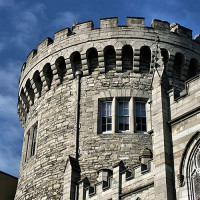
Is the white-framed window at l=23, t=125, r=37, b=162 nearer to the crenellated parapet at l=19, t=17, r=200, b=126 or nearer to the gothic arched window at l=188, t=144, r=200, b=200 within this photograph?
the crenellated parapet at l=19, t=17, r=200, b=126

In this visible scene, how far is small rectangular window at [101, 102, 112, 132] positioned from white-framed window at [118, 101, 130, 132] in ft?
1.32

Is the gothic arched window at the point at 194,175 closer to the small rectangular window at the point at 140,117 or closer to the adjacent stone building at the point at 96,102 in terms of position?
the adjacent stone building at the point at 96,102

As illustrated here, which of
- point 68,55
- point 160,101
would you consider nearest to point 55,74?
point 68,55

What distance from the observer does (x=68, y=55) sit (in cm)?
2358

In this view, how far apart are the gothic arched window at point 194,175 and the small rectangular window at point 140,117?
22.7 ft

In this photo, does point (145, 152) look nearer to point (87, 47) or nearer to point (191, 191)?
point (191, 191)

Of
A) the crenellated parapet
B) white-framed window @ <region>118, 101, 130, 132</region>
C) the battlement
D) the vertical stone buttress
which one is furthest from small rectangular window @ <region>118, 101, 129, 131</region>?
the vertical stone buttress

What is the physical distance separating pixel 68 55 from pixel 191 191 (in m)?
11.3

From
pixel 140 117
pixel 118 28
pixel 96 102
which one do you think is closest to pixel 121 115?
pixel 140 117

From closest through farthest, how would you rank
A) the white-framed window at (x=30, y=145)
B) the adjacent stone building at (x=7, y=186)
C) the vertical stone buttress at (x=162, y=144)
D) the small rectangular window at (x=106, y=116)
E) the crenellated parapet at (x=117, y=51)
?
the vertical stone buttress at (x=162, y=144)
the small rectangular window at (x=106, y=116)
the crenellated parapet at (x=117, y=51)
the white-framed window at (x=30, y=145)
the adjacent stone building at (x=7, y=186)

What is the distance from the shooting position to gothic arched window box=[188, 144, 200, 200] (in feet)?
46.2

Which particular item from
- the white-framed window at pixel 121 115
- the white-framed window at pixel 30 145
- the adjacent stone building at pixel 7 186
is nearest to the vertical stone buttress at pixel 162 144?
the white-framed window at pixel 121 115

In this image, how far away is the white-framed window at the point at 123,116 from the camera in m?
21.5

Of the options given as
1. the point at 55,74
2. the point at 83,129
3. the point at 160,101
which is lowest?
the point at 160,101
